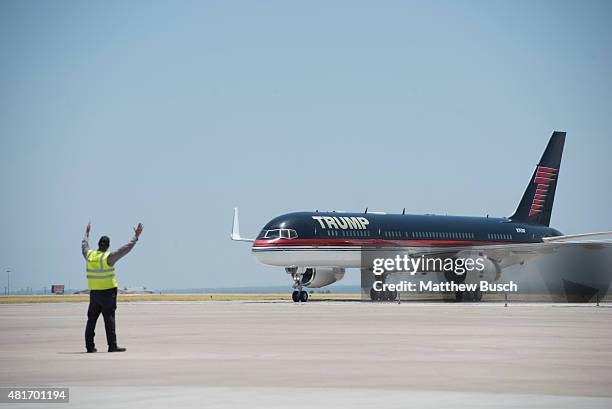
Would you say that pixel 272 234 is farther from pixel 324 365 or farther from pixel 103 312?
pixel 324 365

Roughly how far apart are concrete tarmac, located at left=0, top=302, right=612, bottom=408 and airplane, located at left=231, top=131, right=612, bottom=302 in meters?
29.7

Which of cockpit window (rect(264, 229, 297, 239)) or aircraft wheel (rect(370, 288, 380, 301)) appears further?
aircraft wheel (rect(370, 288, 380, 301))

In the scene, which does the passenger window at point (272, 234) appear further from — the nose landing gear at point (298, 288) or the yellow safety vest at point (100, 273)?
the yellow safety vest at point (100, 273)

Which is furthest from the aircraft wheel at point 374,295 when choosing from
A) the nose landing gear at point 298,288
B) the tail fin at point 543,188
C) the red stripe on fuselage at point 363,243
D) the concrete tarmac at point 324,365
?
the concrete tarmac at point 324,365

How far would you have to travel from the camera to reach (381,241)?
207 feet

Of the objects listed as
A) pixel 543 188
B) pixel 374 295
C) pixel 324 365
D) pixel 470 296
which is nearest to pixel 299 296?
pixel 374 295

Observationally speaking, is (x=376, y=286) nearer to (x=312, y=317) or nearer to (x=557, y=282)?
(x=557, y=282)

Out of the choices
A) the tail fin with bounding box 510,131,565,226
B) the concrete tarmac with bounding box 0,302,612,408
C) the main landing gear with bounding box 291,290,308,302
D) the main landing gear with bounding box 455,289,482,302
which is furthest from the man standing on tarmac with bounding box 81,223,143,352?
the tail fin with bounding box 510,131,565,226

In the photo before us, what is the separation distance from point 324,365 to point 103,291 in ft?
17.0

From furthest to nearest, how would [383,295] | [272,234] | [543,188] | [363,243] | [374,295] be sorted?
[543,188] → [374,295] → [383,295] → [363,243] → [272,234]

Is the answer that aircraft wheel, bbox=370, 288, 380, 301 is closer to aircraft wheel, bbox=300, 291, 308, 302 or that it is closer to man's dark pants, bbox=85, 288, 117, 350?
aircraft wheel, bbox=300, 291, 308, 302

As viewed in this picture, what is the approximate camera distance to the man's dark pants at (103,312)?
65.4 feet

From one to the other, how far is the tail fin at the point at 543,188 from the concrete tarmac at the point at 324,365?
149 feet

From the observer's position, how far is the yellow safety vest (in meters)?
20.1
